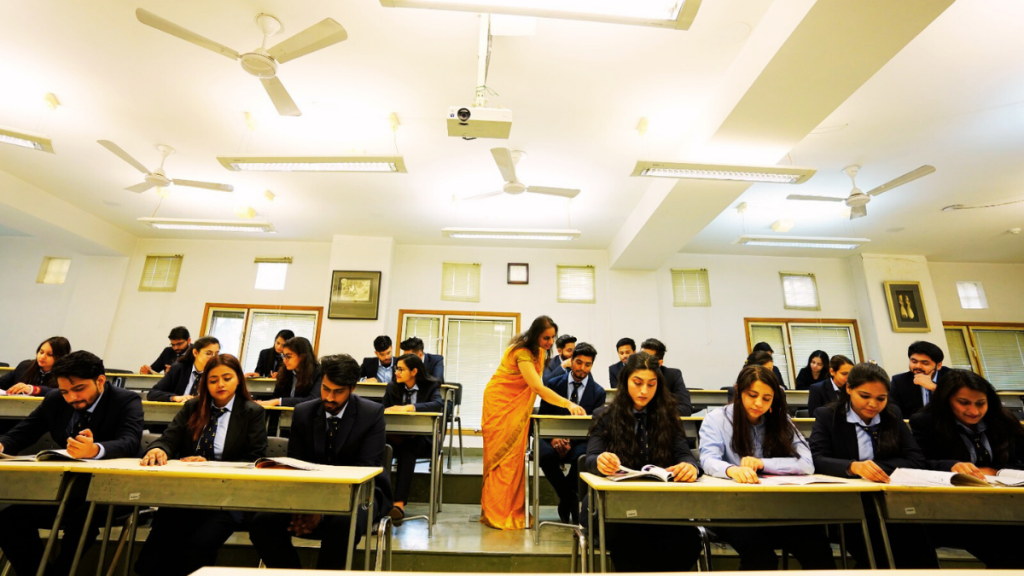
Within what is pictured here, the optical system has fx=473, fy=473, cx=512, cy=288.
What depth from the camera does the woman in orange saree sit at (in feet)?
9.93

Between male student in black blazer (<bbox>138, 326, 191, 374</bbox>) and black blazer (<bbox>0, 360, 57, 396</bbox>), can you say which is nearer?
black blazer (<bbox>0, 360, 57, 396</bbox>)

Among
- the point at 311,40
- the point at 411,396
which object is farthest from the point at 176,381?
the point at 311,40

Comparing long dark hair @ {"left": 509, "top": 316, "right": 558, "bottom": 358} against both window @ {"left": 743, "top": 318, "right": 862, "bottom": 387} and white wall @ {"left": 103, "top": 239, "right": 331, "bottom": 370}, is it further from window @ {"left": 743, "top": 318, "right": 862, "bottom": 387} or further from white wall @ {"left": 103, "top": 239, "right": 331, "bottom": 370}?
window @ {"left": 743, "top": 318, "right": 862, "bottom": 387}

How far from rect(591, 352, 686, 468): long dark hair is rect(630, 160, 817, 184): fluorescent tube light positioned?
6.40ft

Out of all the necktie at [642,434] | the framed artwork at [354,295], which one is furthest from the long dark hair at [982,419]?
the framed artwork at [354,295]

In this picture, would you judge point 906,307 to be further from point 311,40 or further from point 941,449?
point 311,40

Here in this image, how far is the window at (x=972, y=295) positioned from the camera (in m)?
7.42

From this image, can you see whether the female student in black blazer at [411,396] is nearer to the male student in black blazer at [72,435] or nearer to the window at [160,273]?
the male student in black blazer at [72,435]

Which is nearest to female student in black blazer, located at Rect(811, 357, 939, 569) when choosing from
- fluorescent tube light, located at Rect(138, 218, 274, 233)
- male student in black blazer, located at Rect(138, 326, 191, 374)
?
male student in black blazer, located at Rect(138, 326, 191, 374)

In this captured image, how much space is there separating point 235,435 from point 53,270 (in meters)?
7.53

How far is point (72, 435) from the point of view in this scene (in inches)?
88.0

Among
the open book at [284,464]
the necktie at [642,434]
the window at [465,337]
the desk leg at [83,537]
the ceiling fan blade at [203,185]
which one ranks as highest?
the ceiling fan blade at [203,185]

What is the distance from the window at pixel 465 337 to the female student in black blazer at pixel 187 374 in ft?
11.0

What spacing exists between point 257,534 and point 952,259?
9.78m
